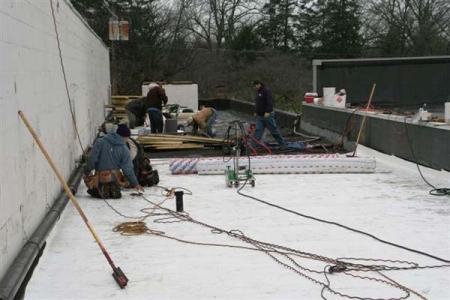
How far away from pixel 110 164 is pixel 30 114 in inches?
90.5

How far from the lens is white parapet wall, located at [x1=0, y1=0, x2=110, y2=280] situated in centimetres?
473

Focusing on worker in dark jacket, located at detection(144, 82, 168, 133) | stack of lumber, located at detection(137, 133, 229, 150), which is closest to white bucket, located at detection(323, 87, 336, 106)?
stack of lumber, located at detection(137, 133, 229, 150)

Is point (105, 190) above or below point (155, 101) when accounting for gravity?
below

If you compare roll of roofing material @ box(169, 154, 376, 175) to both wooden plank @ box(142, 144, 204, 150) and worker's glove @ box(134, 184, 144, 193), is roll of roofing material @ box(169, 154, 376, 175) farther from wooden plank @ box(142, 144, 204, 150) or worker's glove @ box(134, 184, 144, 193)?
wooden plank @ box(142, 144, 204, 150)

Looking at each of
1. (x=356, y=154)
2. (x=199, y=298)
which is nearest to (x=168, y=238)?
(x=199, y=298)

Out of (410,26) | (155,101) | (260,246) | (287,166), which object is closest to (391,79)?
(155,101)

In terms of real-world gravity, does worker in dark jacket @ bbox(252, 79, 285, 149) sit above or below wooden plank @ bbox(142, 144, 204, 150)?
above

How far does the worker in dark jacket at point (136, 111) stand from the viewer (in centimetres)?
1838

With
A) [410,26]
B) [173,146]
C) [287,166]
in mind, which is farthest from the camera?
[410,26]

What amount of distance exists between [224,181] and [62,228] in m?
3.61

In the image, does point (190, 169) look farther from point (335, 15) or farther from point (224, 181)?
point (335, 15)

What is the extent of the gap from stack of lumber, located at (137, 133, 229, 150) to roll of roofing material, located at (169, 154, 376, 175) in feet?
10.1

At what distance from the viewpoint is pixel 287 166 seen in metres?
10.4

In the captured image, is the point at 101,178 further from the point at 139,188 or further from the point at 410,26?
the point at 410,26
